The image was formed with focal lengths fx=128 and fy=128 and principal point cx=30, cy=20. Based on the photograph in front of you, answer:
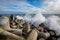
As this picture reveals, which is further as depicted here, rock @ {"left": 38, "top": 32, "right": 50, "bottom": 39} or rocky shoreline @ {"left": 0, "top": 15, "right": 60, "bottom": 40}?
rock @ {"left": 38, "top": 32, "right": 50, "bottom": 39}

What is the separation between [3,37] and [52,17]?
644mm

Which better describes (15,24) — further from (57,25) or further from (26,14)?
(57,25)

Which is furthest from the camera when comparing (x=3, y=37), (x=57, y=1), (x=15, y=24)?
(x=15, y=24)

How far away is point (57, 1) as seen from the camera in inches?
60.9

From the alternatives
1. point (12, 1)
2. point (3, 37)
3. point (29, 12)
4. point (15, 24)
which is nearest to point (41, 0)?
point (29, 12)

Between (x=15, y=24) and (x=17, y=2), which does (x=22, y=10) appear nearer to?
(x=17, y=2)

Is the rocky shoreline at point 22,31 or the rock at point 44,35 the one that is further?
the rock at point 44,35

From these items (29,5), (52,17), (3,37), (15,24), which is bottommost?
(3,37)

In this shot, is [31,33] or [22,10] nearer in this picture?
[31,33]

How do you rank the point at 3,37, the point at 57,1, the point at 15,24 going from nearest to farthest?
the point at 3,37
the point at 57,1
the point at 15,24

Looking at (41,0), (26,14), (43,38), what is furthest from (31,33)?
(41,0)

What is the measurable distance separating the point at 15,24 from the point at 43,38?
0.44 metres

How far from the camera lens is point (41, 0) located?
1.55 meters

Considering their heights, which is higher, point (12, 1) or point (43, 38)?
point (12, 1)
